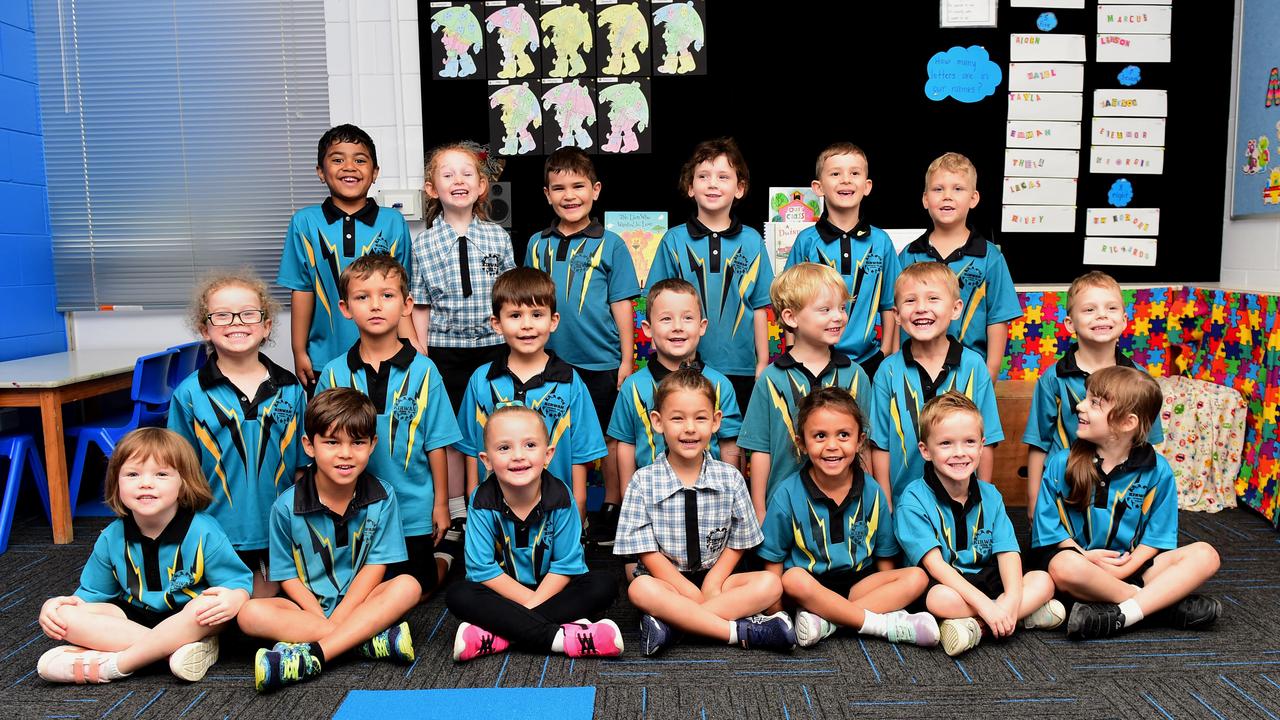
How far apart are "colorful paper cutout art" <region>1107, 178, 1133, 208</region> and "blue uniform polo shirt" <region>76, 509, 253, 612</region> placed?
3581 millimetres

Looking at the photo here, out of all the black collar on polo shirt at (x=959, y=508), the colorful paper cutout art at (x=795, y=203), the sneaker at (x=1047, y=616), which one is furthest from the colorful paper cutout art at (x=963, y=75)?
the sneaker at (x=1047, y=616)

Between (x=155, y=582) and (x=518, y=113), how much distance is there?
2324 mm

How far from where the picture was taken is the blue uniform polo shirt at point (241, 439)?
8.25 feet

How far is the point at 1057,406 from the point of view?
275cm

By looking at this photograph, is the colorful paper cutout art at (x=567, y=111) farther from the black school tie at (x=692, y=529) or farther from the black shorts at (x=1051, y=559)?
the black shorts at (x=1051, y=559)

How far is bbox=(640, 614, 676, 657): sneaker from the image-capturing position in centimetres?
226

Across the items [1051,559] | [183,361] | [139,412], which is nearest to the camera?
[1051,559]

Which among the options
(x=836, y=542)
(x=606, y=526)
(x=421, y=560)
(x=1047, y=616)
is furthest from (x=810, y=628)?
(x=606, y=526)

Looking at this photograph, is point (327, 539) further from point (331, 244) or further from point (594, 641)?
point (331, 244)

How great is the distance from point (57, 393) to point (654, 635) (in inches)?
90.5

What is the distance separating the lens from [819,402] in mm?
2395

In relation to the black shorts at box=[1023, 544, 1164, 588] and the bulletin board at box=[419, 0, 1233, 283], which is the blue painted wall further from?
the black shorts at box=[1023, 544, 1164, 588]

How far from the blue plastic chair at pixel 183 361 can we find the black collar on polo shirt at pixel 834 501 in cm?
238

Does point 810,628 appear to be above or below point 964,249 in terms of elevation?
below
